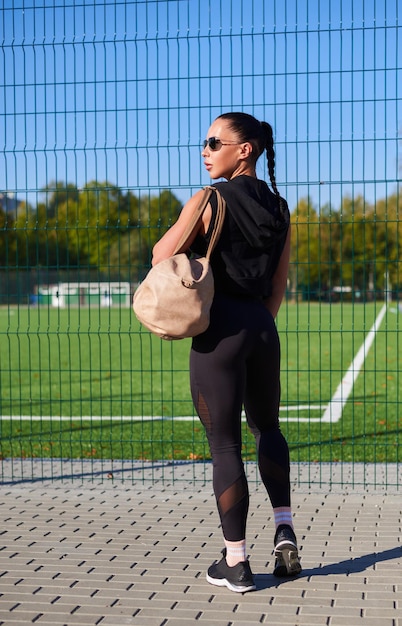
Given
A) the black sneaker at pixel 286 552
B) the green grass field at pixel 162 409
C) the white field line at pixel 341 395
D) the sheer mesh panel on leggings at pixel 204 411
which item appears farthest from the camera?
the white field line at pixel 341 395

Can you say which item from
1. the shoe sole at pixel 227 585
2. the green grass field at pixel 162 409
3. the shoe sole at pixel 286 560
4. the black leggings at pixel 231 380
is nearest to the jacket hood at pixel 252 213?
the black leggings at pixel 231 380

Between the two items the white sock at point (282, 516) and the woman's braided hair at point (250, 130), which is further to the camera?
the white sock at point (282, 516)

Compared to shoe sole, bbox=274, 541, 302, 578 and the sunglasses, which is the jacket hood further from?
shoe sole, bbox=274, 541, 302, 578

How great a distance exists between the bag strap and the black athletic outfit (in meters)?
0.03

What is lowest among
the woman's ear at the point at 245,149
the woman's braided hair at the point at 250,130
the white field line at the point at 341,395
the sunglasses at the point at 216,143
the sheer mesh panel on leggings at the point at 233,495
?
the white field line at the point at 341,395

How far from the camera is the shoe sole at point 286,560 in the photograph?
483 cm

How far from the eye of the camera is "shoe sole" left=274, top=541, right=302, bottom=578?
483 centimetres

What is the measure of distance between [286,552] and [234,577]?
31 centimetres

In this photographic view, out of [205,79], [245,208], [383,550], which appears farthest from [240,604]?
[205,79]

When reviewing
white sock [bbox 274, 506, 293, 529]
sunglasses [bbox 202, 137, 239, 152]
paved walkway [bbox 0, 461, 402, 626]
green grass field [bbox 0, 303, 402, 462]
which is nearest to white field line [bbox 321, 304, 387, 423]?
green grass field [bbox 0, 303, 402, 462]

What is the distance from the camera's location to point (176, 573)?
16.5 ft

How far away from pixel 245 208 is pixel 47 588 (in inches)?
79.7

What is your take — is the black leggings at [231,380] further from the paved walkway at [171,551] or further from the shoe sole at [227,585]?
the paved walkway at [171,551]

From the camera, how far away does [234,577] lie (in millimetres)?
4668
